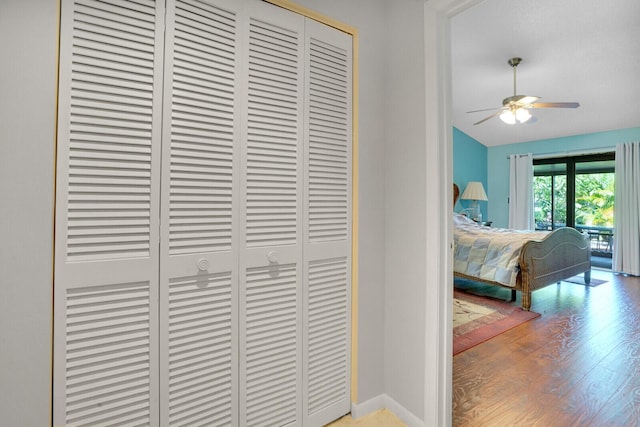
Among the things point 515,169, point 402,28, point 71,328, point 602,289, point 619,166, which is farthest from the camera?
point 515,169

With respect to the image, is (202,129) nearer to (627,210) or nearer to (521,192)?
(627,210)

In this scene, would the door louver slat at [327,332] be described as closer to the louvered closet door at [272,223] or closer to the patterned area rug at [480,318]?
the louvered closet door at [272,223]

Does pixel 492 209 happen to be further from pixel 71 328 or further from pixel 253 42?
pixel 71 328

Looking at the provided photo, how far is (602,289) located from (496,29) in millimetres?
3518

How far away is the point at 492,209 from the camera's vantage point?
6680 millimetres

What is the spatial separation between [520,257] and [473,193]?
2645mm

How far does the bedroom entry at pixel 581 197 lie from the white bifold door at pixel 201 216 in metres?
5.80

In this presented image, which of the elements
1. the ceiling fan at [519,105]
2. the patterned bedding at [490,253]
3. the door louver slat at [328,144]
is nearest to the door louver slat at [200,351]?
the door louver slat at [328,144]

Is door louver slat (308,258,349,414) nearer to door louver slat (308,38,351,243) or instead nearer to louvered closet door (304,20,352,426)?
louvered closet door (304,20,352,426)

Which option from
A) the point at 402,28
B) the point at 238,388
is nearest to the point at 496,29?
the point at 402,28

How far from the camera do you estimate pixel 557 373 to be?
221 cm

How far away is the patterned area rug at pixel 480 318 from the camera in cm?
275

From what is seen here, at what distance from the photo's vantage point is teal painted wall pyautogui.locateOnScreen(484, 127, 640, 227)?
201 inches

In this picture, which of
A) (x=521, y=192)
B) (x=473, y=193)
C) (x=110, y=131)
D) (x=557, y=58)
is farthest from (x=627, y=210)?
(x=110, y=131)
